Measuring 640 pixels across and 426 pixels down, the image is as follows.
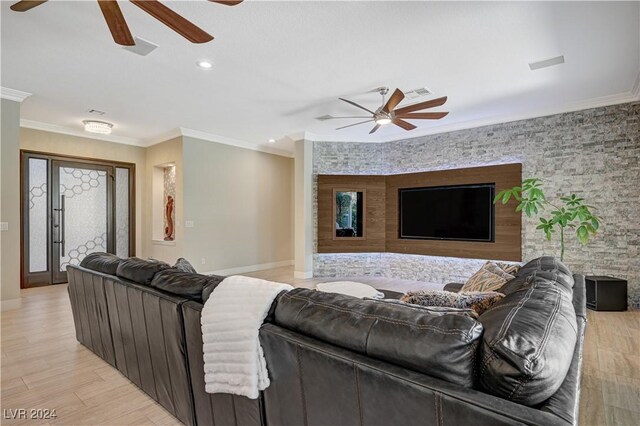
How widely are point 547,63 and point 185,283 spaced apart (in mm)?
3995

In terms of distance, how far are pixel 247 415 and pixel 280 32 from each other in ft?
9.19

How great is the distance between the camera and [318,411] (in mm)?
1204

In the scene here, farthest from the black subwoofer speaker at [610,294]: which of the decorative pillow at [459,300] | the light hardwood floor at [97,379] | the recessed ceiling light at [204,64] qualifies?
the recessed ceiling light at [204,64]

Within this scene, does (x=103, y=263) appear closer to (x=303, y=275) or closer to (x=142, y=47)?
(x=142, y=47)

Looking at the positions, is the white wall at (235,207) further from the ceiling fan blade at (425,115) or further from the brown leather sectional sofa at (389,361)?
the brown leather sectional sofa at (389,361)

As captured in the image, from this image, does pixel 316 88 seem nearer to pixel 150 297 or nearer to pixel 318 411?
pixel 150 297

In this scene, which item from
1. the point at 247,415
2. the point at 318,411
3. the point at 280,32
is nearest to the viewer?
the point at 318,411

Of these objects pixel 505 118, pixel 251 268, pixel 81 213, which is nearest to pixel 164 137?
pixel 81 213

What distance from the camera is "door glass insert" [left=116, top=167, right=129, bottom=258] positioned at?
658cm

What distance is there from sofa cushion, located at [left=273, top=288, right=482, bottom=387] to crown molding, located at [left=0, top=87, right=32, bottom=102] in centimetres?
494

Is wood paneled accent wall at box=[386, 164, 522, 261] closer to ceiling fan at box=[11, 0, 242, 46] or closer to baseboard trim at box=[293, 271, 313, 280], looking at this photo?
baseboard trim at box=[293, 271, 313, 280]

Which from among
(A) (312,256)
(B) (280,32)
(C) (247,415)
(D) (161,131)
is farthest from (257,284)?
(D) (161,131)

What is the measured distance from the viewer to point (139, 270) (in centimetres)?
222

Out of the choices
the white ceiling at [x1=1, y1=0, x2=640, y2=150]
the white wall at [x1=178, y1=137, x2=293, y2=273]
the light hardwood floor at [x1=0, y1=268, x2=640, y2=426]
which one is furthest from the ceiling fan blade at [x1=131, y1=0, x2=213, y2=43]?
the white wall at [x1=178, y1=137, x2=293, y2=273]
